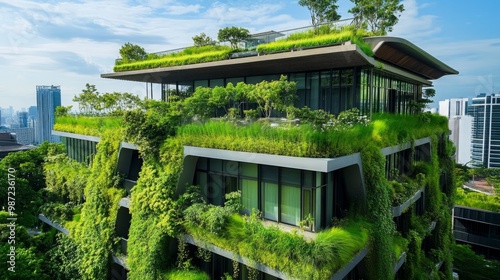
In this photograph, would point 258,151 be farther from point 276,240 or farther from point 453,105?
point 453,105

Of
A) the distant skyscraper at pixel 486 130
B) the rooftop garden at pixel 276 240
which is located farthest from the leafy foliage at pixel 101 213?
the distant skyscraper at pixel 486 130

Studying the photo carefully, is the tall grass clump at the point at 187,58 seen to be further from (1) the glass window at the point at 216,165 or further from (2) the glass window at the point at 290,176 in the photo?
(2) the glass window at the point at 290,176

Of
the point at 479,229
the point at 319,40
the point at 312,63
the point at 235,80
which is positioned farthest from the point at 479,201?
the point at 319,40

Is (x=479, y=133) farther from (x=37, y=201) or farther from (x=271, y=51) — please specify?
(x=37, y=201)

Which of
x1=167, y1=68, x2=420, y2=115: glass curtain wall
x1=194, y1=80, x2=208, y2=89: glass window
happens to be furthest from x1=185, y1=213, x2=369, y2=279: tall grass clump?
x1=194, y1=80, x2=208, y2=89: glass window

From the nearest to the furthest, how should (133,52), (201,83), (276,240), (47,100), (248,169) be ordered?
(276,240) → (248,169) → (201,83) → (133,52) → (47,100)

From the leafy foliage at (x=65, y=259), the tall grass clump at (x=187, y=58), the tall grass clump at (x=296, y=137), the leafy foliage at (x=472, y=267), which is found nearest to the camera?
the tall grass clump at (x=296, y=137)

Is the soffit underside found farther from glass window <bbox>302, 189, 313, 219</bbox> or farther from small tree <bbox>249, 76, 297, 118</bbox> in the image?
glass window <bbox>302, 189, 313, 219</bbox>
